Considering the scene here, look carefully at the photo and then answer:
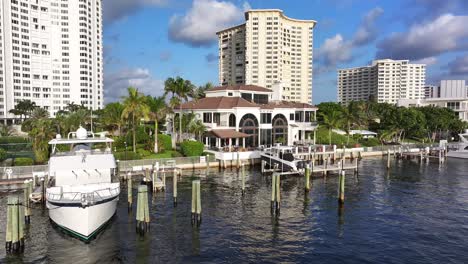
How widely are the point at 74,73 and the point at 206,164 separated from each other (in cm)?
13655

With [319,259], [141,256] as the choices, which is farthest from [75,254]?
[319,259]

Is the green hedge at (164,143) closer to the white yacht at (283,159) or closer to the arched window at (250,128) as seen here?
the arched window at (250,128)

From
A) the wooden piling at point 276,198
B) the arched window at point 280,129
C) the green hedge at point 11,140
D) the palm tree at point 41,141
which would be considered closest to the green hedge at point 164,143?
the palm tree at point 41,141

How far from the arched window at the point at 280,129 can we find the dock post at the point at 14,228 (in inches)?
2071

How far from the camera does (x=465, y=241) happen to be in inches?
1056

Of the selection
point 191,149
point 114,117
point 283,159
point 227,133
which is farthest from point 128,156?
point 283,159

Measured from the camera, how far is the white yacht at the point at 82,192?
25.1m

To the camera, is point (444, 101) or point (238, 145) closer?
point (238, 145)

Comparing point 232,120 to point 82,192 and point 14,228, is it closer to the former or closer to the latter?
point 82,192

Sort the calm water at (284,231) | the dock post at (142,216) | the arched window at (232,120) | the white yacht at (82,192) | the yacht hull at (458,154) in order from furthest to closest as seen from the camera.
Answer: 1. the yacht hull at (458,154)
2. the arched window at (232,120)
3. the dock post at (142,216)
4. the white yacht at (82,192)
5. the calm water at (284,231)

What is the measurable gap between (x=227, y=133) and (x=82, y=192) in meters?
37.8

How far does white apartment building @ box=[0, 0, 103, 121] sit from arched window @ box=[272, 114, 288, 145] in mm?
125960

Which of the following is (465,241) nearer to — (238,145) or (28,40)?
(238,145)

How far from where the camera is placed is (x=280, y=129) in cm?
7219
